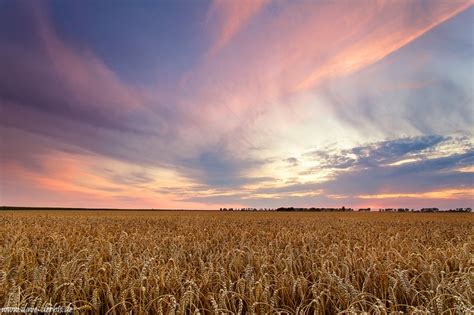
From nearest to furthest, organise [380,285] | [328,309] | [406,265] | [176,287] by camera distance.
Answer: [328,309] → [176,287] → [380,285] → [406,265]

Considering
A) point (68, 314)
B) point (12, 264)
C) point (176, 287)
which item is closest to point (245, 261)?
point (176, 287)

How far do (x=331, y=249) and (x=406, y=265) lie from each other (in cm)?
197

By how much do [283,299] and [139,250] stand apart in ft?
15.2

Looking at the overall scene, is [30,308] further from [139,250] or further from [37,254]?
[37,254]

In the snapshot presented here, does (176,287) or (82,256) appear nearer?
(176,287)

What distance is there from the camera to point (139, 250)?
8.46 metres

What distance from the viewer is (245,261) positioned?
7258 mm

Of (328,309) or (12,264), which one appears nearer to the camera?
(328,309)

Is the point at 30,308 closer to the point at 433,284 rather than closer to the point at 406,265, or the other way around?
the point at 433,284

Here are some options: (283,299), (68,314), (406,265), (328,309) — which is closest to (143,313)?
(68,314)

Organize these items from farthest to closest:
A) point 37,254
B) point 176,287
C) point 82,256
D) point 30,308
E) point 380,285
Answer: point 37,254
point 82,256
point 380,285
point 176,287
point 30,308

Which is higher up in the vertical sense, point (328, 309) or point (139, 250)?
point (139, 250)

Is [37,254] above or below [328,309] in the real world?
above

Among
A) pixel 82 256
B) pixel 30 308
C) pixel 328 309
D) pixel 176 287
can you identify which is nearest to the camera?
pixel 30 308
